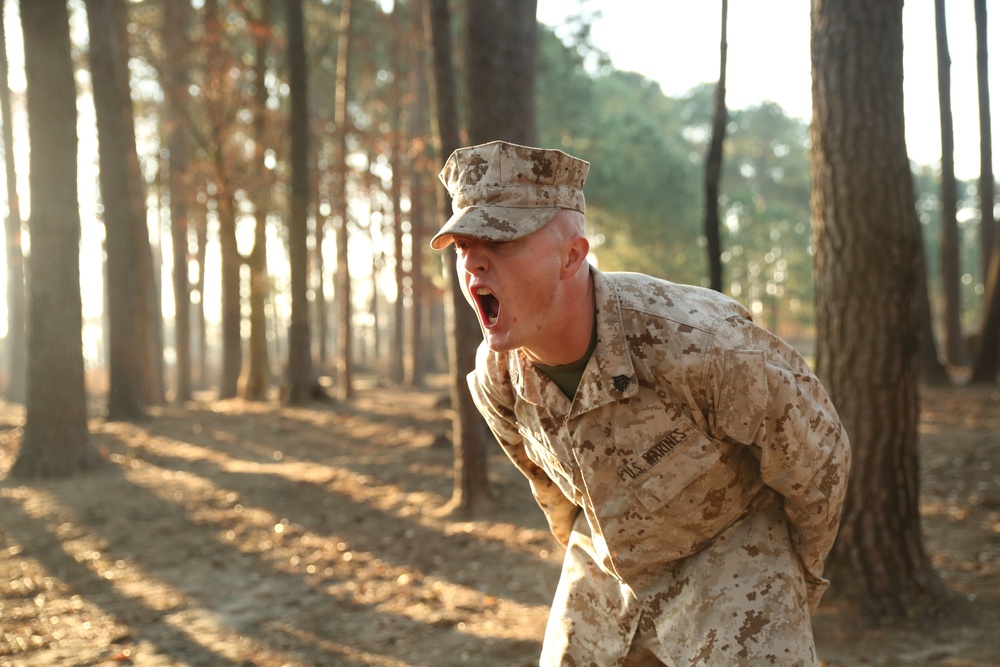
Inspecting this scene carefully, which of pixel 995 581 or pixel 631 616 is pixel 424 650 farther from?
pixel 995 581

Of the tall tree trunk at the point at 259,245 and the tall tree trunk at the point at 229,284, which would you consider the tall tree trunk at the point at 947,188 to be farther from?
the tall tree trunk at the point at 229,284

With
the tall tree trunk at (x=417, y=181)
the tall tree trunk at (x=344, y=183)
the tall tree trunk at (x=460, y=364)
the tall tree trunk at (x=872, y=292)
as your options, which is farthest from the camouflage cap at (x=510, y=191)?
the tall tree trunk at (x=344, y=183)

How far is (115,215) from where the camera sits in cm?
1373

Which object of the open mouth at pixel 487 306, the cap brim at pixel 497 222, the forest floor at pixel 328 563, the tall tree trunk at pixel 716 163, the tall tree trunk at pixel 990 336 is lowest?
the forest floor at pixel 328 563

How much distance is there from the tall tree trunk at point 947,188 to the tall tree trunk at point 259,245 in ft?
43.2

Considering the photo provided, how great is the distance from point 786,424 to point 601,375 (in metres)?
0.58

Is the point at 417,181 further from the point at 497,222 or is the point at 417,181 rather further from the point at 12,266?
the point at 497,222

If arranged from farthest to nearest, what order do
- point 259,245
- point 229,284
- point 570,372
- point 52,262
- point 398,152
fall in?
point 398,152, point 229,284, point 259,245, point 52,262, point 570,372

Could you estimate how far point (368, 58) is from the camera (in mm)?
24500

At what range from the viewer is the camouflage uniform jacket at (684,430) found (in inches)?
98.7

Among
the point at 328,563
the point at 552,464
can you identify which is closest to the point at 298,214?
the point at 328,563

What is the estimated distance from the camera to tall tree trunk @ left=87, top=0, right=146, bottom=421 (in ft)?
43.8

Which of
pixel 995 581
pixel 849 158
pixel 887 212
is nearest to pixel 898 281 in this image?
pixel 887 212

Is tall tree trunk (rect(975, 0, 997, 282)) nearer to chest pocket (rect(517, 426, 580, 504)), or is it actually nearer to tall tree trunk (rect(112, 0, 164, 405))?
chest pocket (rect(517, 426, 580, 504))
